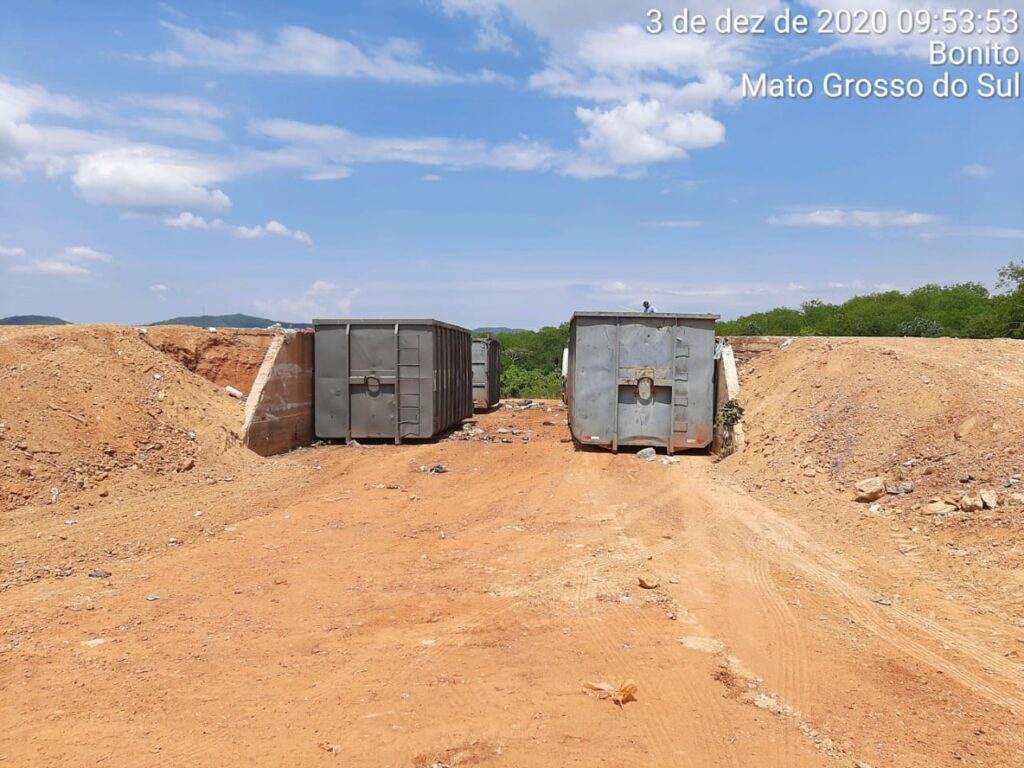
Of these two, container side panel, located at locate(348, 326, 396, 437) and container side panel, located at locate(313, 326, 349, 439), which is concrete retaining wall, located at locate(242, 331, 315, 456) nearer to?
container side panel, located at locate(313, 326, 349, 439)

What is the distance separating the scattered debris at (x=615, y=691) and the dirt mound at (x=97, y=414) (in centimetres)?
686

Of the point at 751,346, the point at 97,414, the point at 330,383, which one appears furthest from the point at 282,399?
the point at 751,346

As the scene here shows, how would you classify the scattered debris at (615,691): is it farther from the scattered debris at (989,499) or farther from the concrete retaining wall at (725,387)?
the concrete retaining wall at (725,387)

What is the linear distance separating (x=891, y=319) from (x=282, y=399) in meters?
22.5

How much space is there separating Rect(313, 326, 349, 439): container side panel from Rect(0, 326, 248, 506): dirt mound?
6.21 ft

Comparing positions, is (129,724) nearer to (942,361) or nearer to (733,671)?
(733,671)

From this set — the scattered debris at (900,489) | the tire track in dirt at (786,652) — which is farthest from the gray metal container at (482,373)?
the tire track in dirt at (786,652)

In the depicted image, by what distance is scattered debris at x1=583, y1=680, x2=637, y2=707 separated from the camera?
3939mm

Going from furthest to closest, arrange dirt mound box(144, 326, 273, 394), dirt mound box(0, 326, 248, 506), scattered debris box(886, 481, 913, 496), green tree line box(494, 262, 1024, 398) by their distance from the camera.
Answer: green tree line box(494, 262, 1024, 398) → dirt mound box(144, 326, 273, 394) → dirt mound box(0, 326, 248, 506) → scattered debris box(886, 481, 913, 496)

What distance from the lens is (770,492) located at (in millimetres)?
9484

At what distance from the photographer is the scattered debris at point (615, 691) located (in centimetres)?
394

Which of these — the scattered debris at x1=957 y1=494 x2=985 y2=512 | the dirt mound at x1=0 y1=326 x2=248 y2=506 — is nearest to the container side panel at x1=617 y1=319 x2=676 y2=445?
the scattered debris at x1=957 y1=494 x2=985 y2=512

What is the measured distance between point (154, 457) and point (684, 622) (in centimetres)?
768

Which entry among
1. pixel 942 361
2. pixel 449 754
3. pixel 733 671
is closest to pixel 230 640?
pixel 449 754
